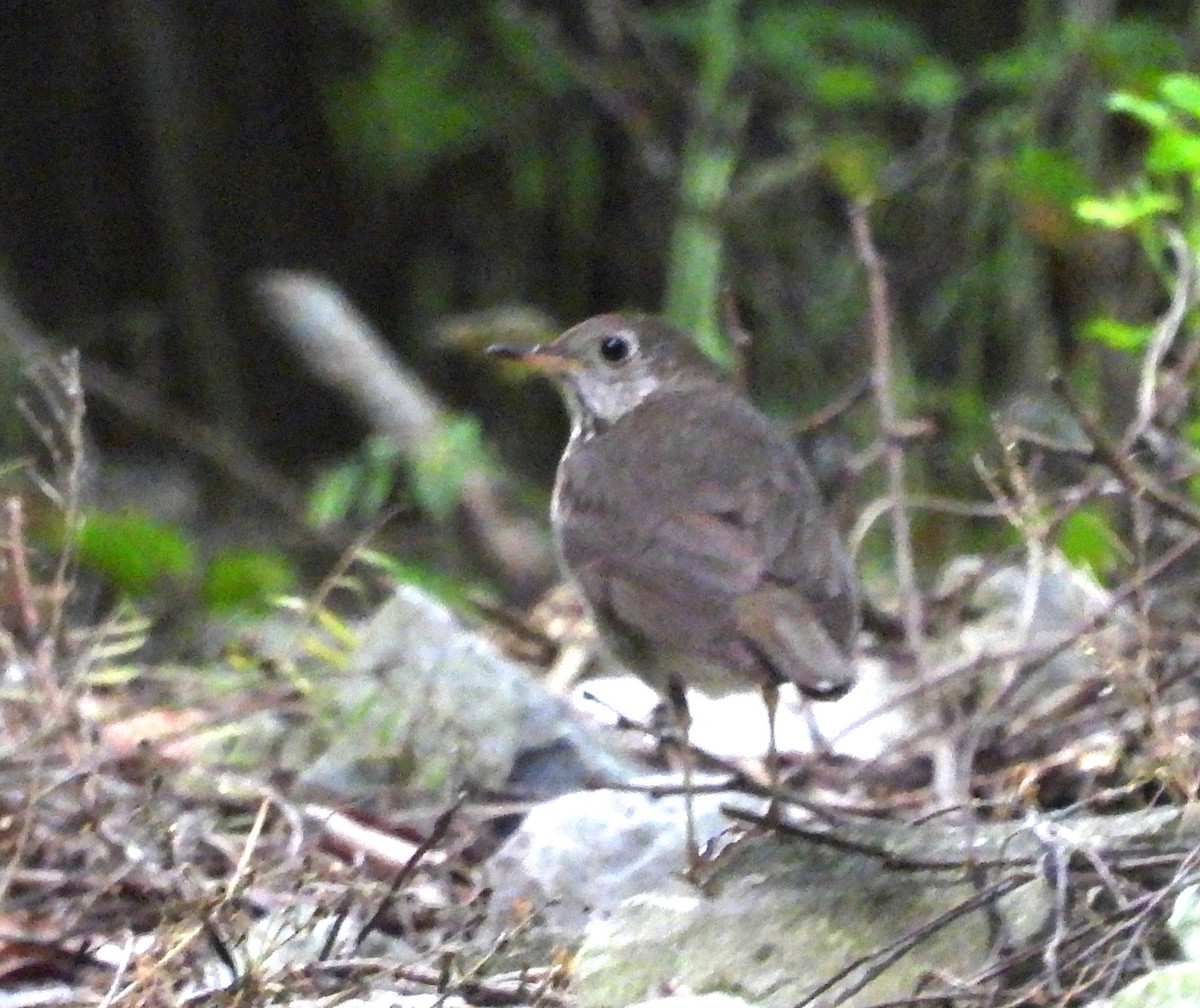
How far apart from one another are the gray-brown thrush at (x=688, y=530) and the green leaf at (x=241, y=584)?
1.79 m

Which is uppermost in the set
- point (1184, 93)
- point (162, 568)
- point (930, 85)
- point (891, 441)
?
point (1184, 93)

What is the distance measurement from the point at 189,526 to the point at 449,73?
2096 millimetres

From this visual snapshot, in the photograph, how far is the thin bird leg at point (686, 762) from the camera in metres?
3.58

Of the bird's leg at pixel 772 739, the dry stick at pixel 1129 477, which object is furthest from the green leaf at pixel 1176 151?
the bird's leg at pixel 772 739

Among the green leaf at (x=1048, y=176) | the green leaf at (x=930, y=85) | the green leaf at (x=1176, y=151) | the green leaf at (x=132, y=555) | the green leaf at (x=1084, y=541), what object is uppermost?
the green leaf at (x=1176, y=151)

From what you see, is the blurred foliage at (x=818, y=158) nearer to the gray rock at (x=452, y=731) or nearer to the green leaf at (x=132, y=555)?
the green leaf at (x=132, y=555)

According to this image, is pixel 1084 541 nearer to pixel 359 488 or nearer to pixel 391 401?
pixel 391 401

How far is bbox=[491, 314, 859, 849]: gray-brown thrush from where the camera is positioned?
12.0 feet

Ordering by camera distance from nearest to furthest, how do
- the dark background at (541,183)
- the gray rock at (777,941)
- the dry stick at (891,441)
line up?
the gray rock at (777,941) < the dry stick at (891,441) < the dark background at (541,183)

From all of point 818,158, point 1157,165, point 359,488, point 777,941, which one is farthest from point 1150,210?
point 359,488

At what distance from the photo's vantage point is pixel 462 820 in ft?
13.8

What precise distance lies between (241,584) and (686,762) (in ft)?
9.92

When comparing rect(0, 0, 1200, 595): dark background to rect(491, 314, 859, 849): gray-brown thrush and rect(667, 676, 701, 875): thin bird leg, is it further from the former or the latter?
rect(667, 676, 701, 875): thin bird leg

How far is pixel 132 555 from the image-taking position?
6.27m
